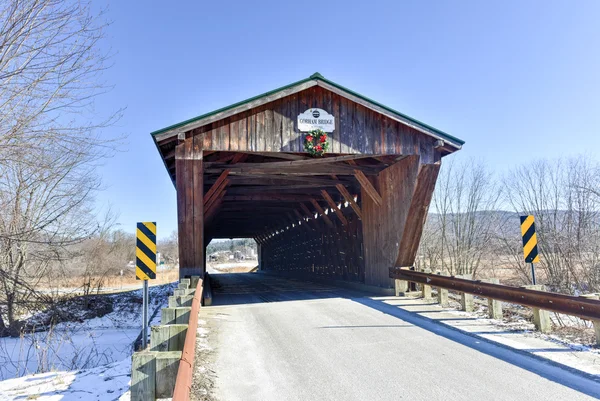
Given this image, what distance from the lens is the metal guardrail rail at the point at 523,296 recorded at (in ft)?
15.4

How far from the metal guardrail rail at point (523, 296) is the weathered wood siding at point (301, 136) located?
9.66ft

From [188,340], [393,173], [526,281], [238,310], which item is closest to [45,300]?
[238,310]

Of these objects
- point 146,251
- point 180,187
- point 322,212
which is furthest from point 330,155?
point 322,212

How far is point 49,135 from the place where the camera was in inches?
219

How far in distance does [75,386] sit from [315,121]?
659 centimetres

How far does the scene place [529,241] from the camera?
6832 mm

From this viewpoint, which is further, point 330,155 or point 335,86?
point 330,155

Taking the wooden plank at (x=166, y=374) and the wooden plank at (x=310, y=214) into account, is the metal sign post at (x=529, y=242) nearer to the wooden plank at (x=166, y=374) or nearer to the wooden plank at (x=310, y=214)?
the wooden plank at (x=166, y=374)

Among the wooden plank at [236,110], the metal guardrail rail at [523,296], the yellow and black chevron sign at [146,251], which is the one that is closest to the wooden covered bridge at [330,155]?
the wooden plank at [236,110]

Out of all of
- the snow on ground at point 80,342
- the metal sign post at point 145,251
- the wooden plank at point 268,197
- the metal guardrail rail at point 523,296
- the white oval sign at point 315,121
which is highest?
the white oval sign at point 315,121

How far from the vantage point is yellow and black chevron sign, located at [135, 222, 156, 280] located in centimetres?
692

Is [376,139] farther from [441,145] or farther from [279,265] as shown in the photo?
[279,265]

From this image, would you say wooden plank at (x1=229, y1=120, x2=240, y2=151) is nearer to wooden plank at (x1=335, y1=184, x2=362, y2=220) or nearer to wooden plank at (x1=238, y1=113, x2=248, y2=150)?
wooden plank at (x1=238, y1=113, x2=248, y2=150)

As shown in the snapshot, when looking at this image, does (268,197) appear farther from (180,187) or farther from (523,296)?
(523,296)
